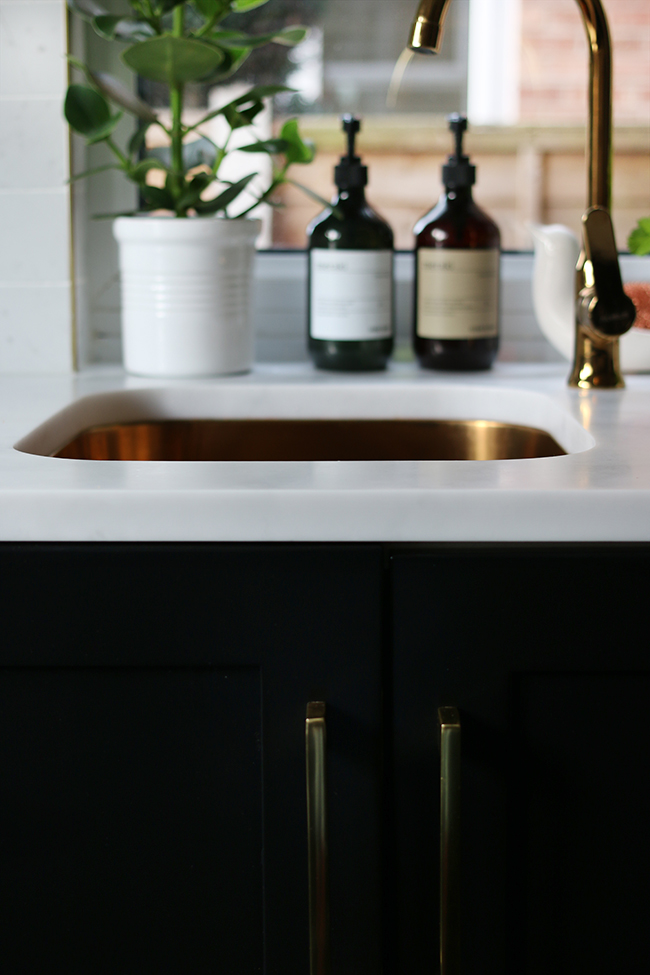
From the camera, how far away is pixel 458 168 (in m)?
1.06

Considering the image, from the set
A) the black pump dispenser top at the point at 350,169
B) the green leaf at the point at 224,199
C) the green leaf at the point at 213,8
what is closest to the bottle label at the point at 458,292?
the black pump dispenser top at the point at 350,169

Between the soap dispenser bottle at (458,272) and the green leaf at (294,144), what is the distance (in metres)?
0.15

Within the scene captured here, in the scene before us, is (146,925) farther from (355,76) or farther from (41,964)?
(355,76)

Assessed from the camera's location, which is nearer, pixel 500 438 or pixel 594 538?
pixel 594 538

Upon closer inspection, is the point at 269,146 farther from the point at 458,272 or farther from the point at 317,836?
the point at 317,836

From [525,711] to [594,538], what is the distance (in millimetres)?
107

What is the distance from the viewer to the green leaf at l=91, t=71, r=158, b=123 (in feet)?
3.28

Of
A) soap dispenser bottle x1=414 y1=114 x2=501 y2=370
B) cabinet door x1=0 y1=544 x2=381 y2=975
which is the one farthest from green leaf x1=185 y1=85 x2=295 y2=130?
cabinet door x1=0 y1=544 x2=381 y2=975

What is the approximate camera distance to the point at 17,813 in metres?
0.57

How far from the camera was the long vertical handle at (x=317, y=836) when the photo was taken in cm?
53

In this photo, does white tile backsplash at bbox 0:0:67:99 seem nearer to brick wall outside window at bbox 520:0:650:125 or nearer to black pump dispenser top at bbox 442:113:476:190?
black pump dispenser top at bbox 442:113:476:190

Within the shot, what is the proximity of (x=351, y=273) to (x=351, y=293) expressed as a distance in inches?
0.8

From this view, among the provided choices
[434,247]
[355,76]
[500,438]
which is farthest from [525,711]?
[355,76]

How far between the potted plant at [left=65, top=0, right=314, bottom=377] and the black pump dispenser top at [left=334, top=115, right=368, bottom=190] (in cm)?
5
